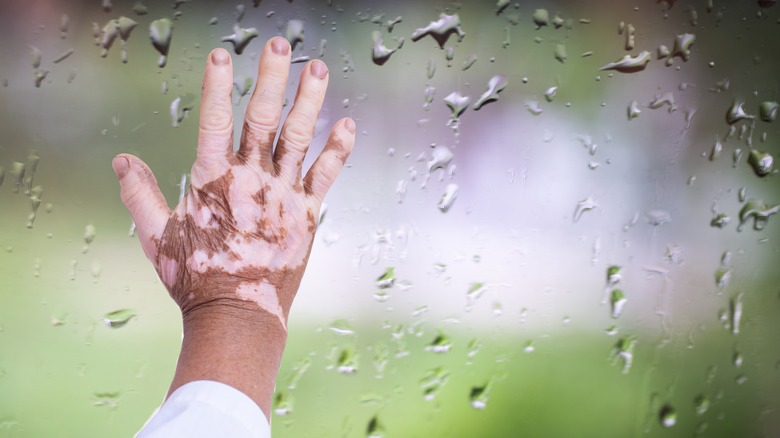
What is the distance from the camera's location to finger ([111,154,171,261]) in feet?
1.80

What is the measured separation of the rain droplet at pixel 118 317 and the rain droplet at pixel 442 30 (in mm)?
619

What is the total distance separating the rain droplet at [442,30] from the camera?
2.48 ft

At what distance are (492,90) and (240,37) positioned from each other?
0.40 metres

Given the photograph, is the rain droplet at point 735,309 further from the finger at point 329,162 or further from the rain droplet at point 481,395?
the finger at point 329,162

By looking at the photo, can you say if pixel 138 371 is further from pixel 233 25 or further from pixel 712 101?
pixel 712 101

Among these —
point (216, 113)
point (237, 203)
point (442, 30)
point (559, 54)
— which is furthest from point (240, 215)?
point (559, 54)

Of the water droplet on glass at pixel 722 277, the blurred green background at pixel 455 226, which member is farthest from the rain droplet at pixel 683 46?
the water droplet on glass at pixel 722 277

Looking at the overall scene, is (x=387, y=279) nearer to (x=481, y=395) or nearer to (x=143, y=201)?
(x=481, y=395)

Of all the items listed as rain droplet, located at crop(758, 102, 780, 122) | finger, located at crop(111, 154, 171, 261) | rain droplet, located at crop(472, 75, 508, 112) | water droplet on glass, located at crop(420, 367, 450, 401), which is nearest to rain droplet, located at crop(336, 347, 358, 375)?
water droplet on glass, located at crop(420, 367, 450, 401)

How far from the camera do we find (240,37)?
0.73 meters

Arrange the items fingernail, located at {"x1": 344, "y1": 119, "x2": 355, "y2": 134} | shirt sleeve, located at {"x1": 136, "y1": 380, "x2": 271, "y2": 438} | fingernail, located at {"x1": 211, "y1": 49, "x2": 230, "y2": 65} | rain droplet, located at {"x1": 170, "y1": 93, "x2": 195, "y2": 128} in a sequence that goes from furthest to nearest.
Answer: rain droplet, located at {"x1": 170, "y1": 93, "x2": 195, "y2": 128} → fingernail, located at {"x1": 344, "y1": 119, "x2": 355, "y2": 134} → fingernail, located at {"x1": 211, "y1": 49, "x2": 230, "y2": 65} → shirt sleeve, located at {"x1": 136, "y1": 380, "x2": 271, "y2": 438}

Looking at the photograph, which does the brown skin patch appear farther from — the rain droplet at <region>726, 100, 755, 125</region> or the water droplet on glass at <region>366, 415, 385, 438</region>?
the rain droplet at <region>726, 100, 755, 125</region>

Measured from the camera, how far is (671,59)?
78 centimetres

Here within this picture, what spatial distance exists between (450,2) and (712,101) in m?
0.46
